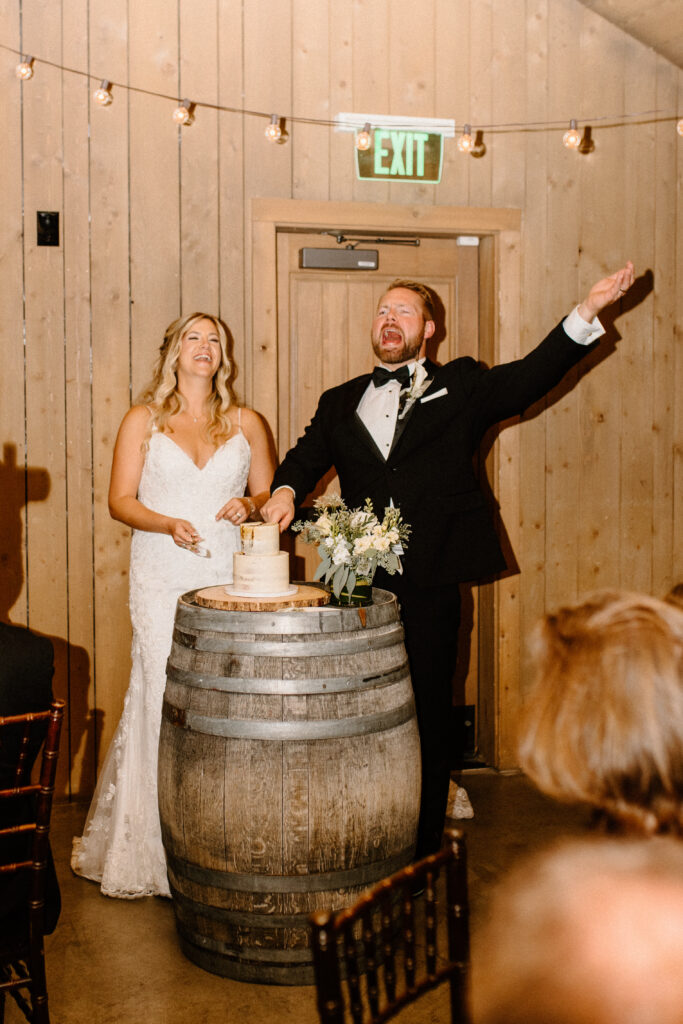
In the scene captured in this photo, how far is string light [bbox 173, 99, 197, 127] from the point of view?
3.69m

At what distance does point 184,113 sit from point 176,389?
3.53 feet

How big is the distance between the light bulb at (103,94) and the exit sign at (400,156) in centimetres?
99

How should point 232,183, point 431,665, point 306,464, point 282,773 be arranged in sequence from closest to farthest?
point 282,773, point 431,665, point 306,464, point 232,183

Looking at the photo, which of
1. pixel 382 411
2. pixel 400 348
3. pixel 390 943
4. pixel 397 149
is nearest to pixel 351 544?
pixel 382 411

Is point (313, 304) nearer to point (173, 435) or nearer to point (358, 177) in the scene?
point (358, 177)

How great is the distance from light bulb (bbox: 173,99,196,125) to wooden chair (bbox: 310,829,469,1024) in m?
3.13

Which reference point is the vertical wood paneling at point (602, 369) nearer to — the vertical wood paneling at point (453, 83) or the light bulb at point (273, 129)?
the vertical wood paneling at point (453, 83)

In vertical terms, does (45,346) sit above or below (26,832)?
above

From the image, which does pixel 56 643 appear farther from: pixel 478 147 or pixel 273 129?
pixel 478 147

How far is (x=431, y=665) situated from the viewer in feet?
10.3

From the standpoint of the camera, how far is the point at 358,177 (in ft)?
13.1

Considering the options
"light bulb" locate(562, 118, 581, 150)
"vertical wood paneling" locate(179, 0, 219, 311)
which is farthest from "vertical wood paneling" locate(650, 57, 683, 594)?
"vertical wood paneling" locate(179, 0, 219, 311)

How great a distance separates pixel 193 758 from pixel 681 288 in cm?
310

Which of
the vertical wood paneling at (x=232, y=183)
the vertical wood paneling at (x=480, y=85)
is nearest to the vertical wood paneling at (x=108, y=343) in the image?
the vertical wood paneling at (x=232, y=183)
